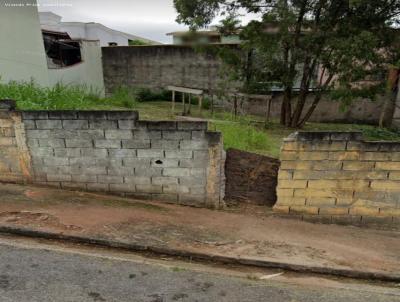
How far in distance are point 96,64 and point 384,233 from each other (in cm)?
1218

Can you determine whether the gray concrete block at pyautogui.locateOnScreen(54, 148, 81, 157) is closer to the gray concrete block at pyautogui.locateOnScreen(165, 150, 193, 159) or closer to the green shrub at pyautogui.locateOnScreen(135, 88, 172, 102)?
the gray concrete block at pyautogui.locateOnScreen(165, 150, 193, 159)

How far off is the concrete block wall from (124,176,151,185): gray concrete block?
1748 millimetres

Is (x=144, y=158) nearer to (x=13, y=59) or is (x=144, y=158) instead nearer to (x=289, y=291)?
(x=289, y=291)

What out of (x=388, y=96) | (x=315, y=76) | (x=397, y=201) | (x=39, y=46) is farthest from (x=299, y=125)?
(x=39, y=46)

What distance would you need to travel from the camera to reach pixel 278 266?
3.14 metres

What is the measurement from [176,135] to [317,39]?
18.8 feet

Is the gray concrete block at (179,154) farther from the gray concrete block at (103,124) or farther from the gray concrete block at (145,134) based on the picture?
the gray concrete block at (103,124)

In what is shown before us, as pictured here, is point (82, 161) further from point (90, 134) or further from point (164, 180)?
point (164, 180)

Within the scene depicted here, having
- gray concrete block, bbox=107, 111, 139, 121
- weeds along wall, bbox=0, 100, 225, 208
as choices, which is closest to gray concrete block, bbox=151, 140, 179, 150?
weeds along wall, bbox=0, 100, 225, 208

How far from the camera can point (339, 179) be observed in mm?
4074

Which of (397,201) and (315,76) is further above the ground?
(315,76)

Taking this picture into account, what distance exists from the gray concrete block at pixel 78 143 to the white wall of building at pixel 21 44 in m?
4.72

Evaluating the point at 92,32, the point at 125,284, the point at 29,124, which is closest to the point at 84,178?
the point at 29,124

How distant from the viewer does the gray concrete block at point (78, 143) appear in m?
4.23
